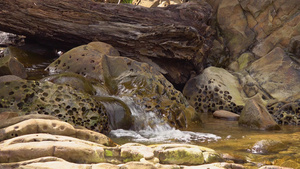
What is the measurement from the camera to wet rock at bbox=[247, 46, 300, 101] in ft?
33.1

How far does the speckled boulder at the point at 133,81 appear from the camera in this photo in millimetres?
7375

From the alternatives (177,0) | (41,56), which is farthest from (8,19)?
(177,0)

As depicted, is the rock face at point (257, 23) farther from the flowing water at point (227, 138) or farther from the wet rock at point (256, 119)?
the wet rock at point (256, 119)

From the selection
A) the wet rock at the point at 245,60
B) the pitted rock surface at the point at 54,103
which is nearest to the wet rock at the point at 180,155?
the pitted rock surface at the point at 54,103

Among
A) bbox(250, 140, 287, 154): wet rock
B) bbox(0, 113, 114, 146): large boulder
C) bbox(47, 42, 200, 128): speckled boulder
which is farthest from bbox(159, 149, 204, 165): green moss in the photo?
bbox(47, 42, 200, 128): speckled boulder

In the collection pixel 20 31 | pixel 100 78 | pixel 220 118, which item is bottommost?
pixel 220 118

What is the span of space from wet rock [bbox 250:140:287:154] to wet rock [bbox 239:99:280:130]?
2.16 meters

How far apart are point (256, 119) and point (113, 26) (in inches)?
196

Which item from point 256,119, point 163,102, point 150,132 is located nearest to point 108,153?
point 150,132

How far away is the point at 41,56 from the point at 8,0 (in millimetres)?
1949

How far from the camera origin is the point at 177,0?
58.8ft

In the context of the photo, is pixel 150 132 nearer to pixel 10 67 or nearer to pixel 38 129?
pixel 38 129

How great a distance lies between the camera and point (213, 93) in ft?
34.1

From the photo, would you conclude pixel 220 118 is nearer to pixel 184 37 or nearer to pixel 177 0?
pixel 184 37
